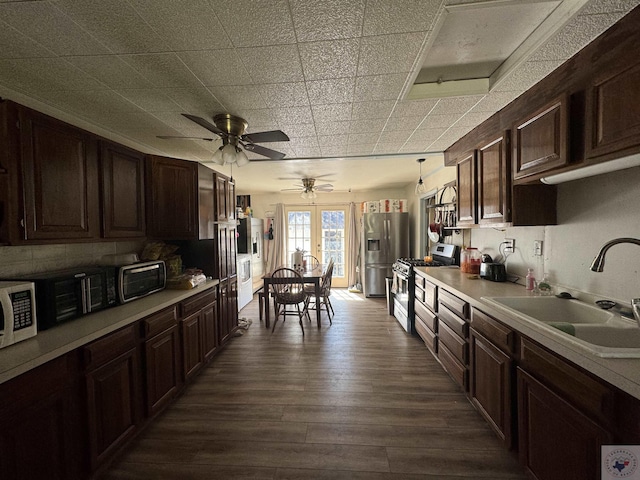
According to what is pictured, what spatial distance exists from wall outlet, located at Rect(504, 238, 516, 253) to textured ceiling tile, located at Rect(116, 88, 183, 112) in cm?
300

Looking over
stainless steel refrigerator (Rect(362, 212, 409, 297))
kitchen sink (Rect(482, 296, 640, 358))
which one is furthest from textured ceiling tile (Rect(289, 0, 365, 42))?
stainless steel refrigerator (Rect(362, 212, 409, 297))

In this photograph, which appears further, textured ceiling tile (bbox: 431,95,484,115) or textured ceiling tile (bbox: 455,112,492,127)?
textured ceiling tile (bbox: 455,112,492,127)

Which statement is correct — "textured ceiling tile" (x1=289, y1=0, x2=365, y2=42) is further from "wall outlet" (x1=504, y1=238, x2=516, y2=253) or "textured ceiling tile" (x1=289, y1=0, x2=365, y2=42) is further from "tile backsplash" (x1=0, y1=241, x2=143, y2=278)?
"wall outlet" (x1=504, y1=238, x2=516, y2=253)

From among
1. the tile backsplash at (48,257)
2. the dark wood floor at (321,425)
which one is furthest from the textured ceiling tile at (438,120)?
the tile backsplash at (48,257)

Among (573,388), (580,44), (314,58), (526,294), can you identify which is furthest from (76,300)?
(580,44)

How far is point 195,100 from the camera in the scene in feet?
5.92

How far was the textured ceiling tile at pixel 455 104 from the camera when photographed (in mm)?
1805

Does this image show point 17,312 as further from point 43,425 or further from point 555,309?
point 555,309

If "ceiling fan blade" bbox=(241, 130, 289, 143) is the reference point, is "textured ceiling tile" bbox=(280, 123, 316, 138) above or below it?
above

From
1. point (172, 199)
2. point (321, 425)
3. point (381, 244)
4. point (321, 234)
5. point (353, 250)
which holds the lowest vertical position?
point (321, 425)

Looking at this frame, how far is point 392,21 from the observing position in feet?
3.76

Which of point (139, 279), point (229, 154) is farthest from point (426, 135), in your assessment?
point (139, 279)

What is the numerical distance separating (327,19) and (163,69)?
0.99 m

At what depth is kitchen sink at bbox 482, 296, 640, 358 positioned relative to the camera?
1.01 metres
